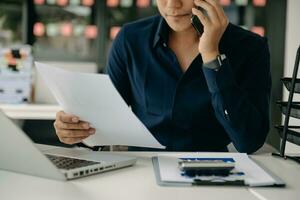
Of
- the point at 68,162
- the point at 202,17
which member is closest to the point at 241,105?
the point at 202,17

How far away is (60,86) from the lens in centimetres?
94

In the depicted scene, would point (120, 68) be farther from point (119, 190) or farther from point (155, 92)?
point (119, 190)

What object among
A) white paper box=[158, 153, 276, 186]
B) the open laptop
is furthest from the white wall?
the open laptop

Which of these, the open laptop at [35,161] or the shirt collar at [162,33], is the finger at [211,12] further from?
the open laptop at [35,161]

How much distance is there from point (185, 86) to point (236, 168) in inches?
19.5

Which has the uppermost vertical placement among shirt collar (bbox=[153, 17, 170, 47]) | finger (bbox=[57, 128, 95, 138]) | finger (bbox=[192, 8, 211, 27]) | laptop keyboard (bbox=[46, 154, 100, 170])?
finger (bbox=[192, 8, 211, 27])

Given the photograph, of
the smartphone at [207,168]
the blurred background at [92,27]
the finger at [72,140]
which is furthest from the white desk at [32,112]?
the smartphone at [207,168]

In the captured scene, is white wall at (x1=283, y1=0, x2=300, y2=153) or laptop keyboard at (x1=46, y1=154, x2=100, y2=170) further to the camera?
white wall at (x1=283, y1=0, x2=300, y2=153)

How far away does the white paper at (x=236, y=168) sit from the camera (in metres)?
0.73

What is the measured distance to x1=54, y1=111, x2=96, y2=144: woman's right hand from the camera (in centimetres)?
100

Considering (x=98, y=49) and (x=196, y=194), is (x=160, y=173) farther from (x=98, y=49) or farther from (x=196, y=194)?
(x=98, y=49)

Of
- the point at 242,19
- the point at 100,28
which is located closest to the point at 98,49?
the point at 100,28

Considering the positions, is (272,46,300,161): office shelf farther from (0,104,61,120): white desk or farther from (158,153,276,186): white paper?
→ (0,104,61,120): white desk

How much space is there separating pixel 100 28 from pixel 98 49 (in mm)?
146
